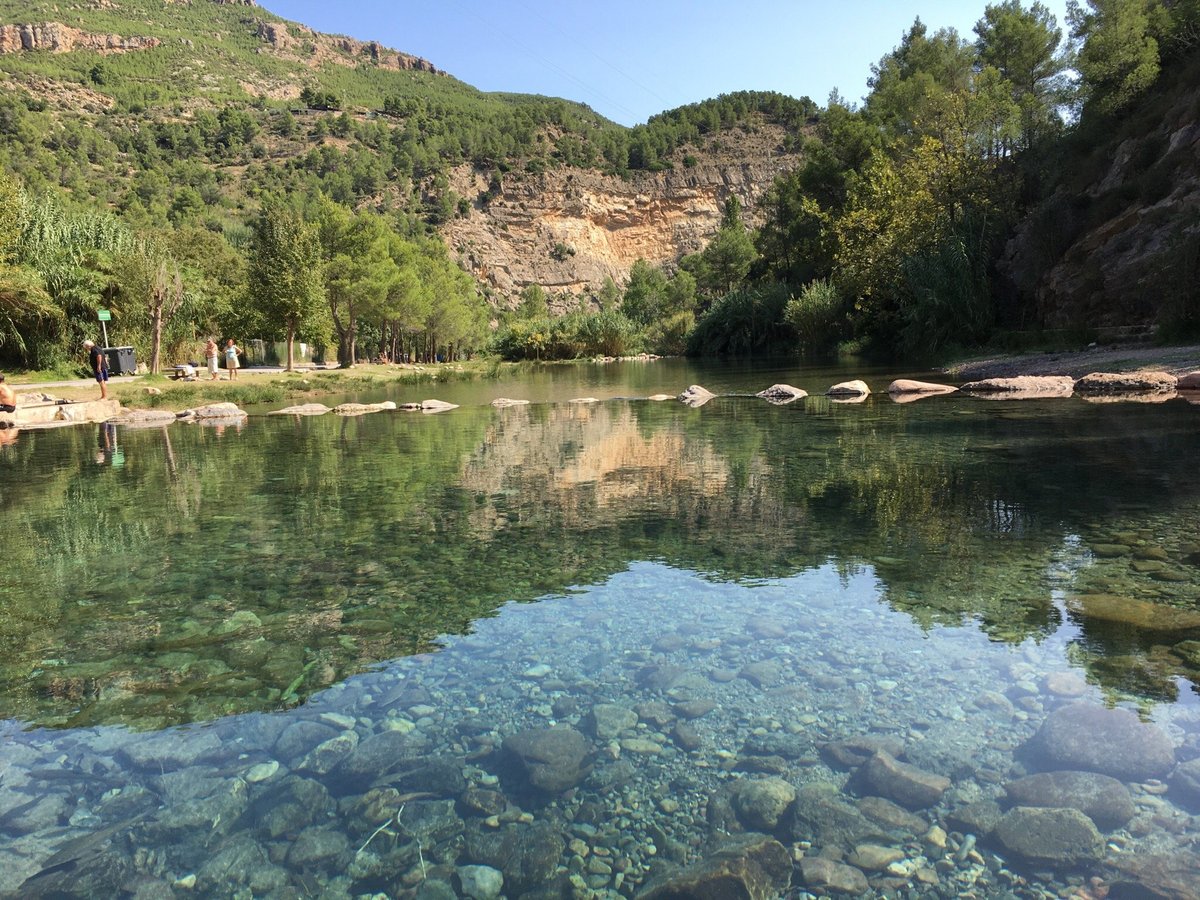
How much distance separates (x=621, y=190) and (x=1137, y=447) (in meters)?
129

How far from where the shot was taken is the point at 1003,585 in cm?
555

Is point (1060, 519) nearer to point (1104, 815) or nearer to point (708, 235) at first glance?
point (1104, 815)

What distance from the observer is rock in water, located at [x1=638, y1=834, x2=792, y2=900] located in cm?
260

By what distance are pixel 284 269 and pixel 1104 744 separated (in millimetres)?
41103

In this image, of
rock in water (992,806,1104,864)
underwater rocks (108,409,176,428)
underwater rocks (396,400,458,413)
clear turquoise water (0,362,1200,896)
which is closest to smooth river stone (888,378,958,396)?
clear turquoise water (0,362,1200,896)

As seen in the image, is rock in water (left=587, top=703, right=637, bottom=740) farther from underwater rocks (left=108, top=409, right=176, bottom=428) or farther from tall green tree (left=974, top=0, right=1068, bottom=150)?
tall green tree (left=974, top=0, right=1068, bottom=150)

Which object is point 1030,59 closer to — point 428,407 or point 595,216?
point 428,407

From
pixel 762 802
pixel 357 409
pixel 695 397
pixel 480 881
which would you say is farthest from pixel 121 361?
pixel 762 802

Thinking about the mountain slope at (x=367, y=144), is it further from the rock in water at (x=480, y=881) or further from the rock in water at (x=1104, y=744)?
the rock in water at (x=1104, y=744)

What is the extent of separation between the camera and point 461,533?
7797 millimetres

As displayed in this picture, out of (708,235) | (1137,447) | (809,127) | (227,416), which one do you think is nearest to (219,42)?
(708,235)

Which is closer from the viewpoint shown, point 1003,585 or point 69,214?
point 1003,585

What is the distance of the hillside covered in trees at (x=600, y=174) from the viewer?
1203 inches

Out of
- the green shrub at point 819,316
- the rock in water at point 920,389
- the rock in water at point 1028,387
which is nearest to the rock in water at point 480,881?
the rock in water at point 1028,387
